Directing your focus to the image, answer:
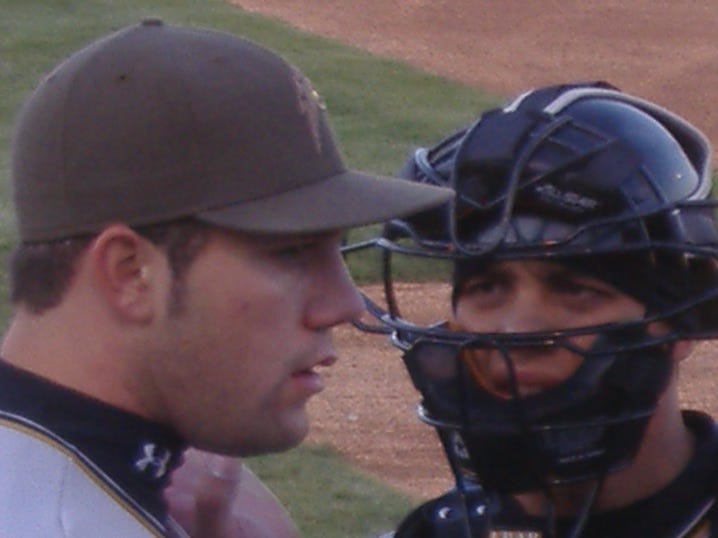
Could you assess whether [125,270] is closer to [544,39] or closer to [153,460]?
[153,460]

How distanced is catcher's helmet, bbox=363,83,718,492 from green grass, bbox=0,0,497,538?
463 centimetres

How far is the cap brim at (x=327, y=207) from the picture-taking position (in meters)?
1.98

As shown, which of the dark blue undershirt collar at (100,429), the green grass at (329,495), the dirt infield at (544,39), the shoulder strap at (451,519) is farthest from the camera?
the dirt infield at (544,39)

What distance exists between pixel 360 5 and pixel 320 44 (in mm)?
3561

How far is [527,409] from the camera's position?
2490 mm

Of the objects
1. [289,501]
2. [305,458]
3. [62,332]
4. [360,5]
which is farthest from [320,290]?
[360,5]

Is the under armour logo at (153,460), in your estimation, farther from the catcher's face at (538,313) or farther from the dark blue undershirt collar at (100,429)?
the catcher's face at (538,313)

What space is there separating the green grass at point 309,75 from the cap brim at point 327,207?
513 cm

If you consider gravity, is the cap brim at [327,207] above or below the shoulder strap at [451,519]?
above

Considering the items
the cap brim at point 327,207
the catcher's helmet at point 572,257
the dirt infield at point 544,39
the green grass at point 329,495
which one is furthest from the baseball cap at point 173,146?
the dirt infield at point 544,39

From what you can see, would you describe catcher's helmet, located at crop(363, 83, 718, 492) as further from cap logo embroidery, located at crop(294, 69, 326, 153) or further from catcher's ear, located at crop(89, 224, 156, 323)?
catcher's ear, located at crop(89, 224, 156, 323)

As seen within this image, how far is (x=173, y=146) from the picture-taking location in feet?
6.56

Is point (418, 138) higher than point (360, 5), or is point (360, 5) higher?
point (418, 138)

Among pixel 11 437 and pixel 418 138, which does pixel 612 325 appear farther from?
pixel 418 138
